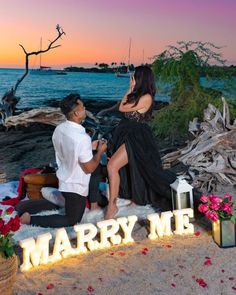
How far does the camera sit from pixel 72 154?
4.83 metres

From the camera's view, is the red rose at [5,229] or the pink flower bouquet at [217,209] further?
the pink flower bouquet at [217,209]

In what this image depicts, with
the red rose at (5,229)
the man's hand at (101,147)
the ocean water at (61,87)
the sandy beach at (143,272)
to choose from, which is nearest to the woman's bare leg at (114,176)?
the man's hand at (101,147)

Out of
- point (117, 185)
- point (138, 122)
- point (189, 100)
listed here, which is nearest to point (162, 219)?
point (117, 185)

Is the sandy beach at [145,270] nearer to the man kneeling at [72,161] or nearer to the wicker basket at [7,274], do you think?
the wicker basket at [7,274]

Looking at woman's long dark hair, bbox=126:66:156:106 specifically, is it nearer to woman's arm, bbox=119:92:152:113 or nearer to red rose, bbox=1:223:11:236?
woman's arm, bbox=119:92:152:113

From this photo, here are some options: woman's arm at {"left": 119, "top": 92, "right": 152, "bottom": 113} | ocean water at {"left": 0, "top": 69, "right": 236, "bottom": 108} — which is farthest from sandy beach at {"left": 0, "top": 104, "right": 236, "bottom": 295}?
ocean water at {"left": 0, "top": 69, "right": 236, "bottom": 108}

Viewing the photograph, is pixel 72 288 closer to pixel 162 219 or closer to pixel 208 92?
pixel 162 219

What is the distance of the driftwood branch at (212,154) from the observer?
21.5 feet

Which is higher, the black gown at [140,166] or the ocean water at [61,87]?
the black gown at [140,166]

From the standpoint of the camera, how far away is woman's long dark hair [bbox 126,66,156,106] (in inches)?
208

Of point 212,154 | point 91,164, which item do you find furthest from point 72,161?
point 212,154

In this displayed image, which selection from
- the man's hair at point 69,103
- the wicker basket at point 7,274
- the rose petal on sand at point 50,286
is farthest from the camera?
the man's hair at point 69,103

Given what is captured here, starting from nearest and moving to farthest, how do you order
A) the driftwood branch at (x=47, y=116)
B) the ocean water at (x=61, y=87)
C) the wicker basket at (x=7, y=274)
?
the wicker basket at (x=7, y=274) → the driftwood branch at (x=47, y=116) → the ocean water at (x=61, y=87)

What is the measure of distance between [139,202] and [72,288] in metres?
2.08
